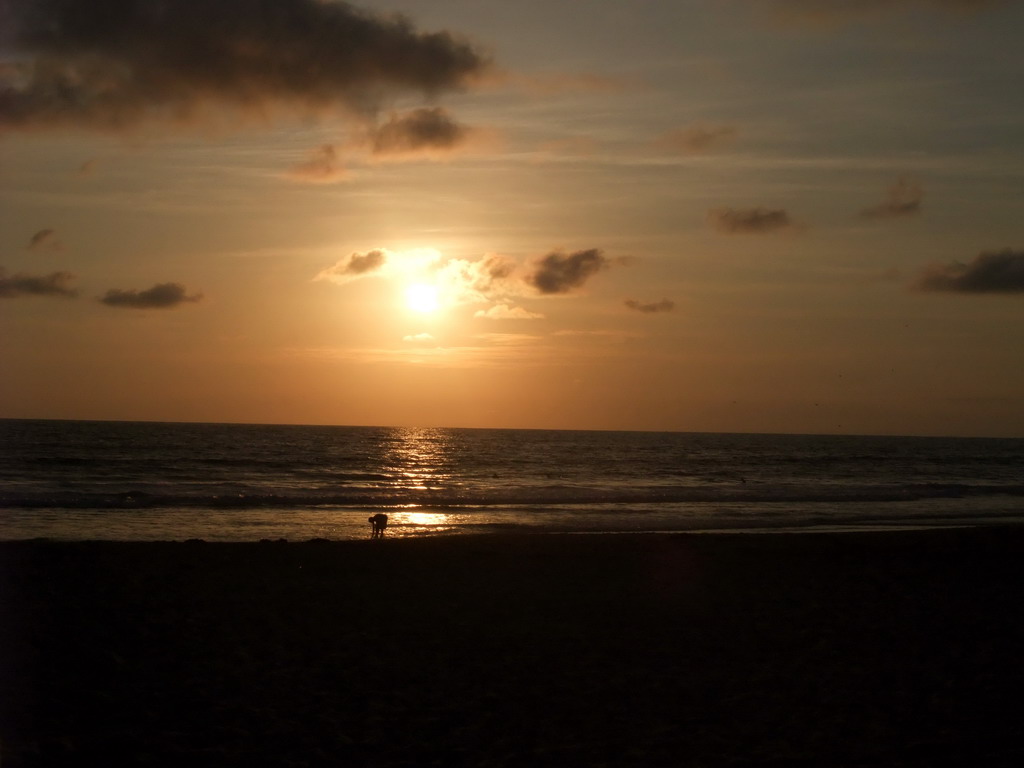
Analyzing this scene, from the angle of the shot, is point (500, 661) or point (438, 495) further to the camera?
point (438, 495)

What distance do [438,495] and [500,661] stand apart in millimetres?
33284

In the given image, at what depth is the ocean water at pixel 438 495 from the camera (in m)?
26.6

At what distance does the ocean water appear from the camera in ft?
87.2

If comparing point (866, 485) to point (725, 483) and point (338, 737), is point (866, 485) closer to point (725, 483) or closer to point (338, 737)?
point (725, 483)

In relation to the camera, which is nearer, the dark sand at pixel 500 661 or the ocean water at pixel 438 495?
the dark sand at pixel 500 661

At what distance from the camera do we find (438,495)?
42.4 m

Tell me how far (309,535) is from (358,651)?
14582 mm

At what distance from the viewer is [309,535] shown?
2372cm

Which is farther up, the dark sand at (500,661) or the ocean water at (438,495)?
the dark sand at (500,661)

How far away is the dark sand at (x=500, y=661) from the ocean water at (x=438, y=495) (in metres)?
10.7

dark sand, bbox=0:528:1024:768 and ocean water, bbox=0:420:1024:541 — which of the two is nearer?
dark sand, bbox=0:528:1024:768

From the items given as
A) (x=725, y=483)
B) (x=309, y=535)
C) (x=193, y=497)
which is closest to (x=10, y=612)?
(x=309, y=535)

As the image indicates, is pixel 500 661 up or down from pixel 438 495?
up

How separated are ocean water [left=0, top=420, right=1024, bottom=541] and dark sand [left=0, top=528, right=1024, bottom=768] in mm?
10749
